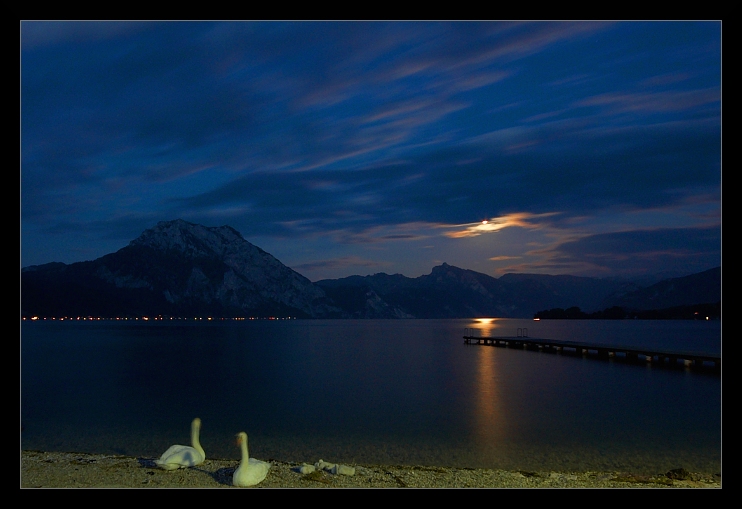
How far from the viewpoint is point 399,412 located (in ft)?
85.5

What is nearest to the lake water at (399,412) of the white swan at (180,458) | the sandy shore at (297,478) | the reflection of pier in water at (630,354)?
the reflection of pier in water at (630,354)

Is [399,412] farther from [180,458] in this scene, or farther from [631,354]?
[631,354]

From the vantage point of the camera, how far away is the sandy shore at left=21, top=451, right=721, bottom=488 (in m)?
11.2

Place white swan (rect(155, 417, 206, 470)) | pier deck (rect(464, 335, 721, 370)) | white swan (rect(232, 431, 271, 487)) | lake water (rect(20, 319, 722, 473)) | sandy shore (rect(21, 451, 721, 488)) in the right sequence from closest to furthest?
white swan (rect(232, 431, 271, 487))
sandy shore (rect(21, 451, 721, 488))
white swan (rect(155, 417, 206, 470))
lake water (rect(20, 319, 722, 473))
pier deck (rect(464, 335, 721, 370))

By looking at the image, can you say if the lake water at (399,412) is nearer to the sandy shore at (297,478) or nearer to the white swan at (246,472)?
the sandy shore at (297,478)

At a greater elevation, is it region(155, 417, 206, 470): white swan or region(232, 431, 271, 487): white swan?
region(232, 431, 271, 487): white swan

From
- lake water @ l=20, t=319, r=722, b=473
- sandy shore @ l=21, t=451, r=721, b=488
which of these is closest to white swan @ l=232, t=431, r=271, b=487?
sandy shore @ l=21, t=451, r=721, b=488

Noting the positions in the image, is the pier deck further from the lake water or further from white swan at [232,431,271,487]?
white swan at [232,431,271,487]

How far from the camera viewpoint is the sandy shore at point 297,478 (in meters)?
11.2

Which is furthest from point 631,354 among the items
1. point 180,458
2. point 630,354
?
point 180,458

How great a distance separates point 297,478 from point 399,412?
48.7 ft

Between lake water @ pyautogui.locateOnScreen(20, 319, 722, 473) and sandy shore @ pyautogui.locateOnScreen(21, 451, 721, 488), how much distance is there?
129 inches
